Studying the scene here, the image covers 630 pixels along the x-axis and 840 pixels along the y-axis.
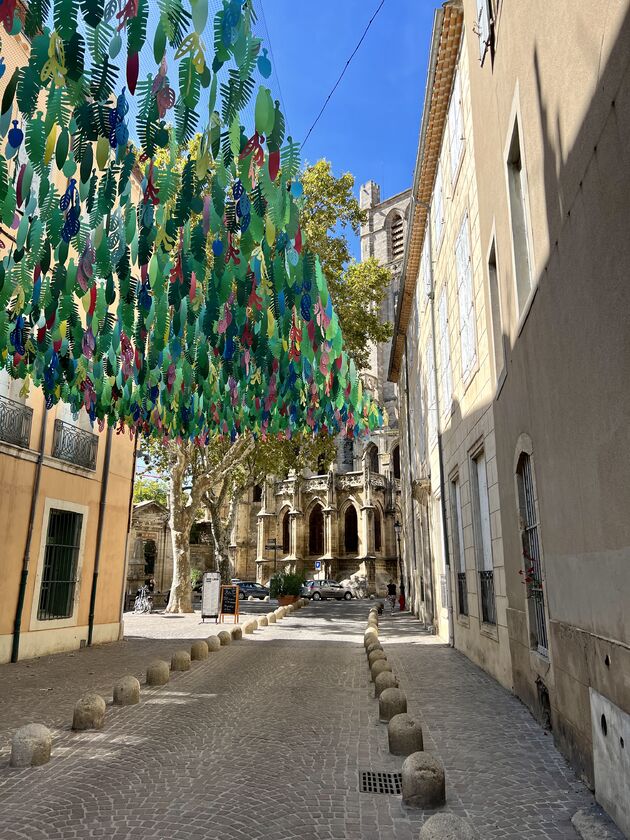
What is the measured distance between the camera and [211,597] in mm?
20125

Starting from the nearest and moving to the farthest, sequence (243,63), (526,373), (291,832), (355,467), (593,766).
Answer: (243,63)
(291,832)
(593,766)
(526,373)
(355,467)

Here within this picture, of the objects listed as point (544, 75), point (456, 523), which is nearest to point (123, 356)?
point (544, 75)

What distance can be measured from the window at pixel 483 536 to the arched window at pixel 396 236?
5282 cm

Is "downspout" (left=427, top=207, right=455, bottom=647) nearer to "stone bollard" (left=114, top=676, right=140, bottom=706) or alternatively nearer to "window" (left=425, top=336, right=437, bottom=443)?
"window" (left=425, top=336, right=437, bottom=443)

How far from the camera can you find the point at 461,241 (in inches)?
465

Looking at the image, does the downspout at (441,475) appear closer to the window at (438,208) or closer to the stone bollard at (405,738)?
the window at (438,208)

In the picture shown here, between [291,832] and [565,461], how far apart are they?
3.40m

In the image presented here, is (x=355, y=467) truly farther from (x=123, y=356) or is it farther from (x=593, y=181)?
(x=593, y=181)

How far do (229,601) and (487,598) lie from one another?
40.1 feet

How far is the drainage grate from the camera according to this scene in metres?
4.71

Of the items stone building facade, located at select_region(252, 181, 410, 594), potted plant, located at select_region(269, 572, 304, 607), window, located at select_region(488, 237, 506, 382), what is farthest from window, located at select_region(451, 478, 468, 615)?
stone building facade, located at select_region(252, 181, 410, 594)

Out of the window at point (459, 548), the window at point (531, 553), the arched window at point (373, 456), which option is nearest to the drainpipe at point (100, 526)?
the window at point (459, 548)

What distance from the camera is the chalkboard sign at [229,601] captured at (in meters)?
20.2

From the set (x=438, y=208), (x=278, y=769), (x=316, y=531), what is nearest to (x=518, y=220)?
(x=278, y=769)
